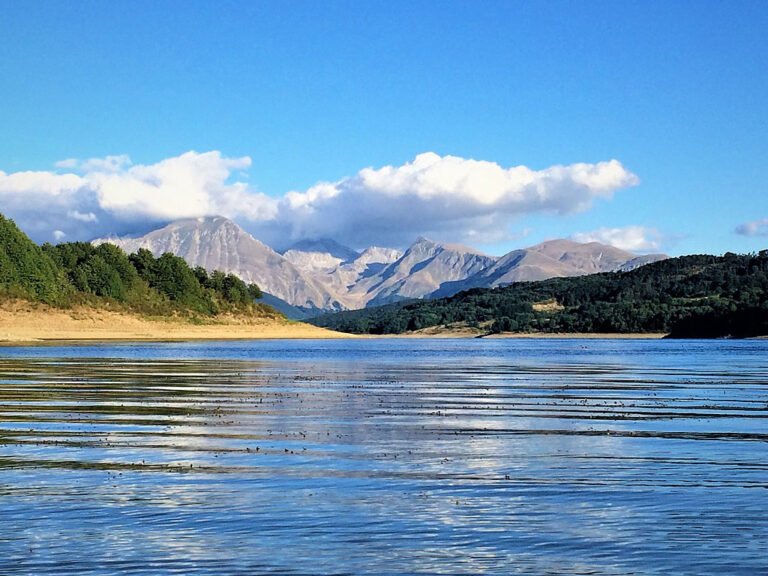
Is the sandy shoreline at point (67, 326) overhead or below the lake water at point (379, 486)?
overhead

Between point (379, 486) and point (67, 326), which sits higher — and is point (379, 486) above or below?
below

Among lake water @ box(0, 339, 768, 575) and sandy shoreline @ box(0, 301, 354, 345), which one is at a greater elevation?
sandy shoreline @ box(0, 301, 354, 345)

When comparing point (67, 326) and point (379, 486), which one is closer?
point (379, 486)

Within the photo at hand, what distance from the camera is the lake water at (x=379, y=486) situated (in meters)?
17.1

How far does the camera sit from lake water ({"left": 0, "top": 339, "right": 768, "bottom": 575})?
17.1 meters

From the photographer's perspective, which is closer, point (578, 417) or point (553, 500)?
point (553, 500)

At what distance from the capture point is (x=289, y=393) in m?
54.6

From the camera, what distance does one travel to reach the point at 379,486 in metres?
23.7

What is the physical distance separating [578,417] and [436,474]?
54.1ft

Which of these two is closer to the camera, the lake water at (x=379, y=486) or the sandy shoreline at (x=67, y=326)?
the lake water at (x=379, y=486)

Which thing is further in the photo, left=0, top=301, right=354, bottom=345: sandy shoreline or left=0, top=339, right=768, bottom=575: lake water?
left=0, top=301, right=354, bottom=345: sandy shoreline

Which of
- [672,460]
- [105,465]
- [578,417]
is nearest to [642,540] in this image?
[672,460]

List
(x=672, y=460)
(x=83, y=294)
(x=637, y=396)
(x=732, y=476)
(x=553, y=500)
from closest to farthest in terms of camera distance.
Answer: (x=553, y=500) < (x=732, y=476) < (x=672, y=460) < (x=637, y=396) < (x=83, y=294)

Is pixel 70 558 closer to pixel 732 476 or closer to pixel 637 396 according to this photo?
pixel 732 476
